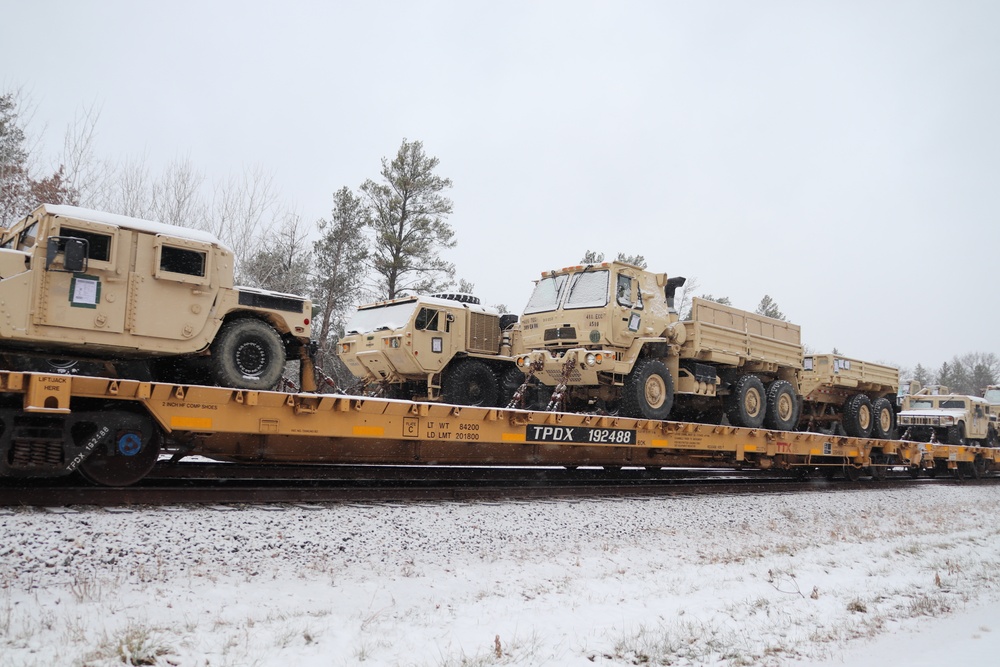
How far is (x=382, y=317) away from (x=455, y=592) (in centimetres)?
1000

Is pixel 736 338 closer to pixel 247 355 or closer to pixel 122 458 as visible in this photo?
pixel 247 355

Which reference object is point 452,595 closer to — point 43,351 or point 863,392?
point 43,351

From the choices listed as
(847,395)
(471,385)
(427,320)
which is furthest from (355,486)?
(847,395)

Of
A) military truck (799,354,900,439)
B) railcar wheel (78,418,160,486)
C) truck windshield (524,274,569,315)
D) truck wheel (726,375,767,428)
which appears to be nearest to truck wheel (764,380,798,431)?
truck wheel (726,375,767,428)

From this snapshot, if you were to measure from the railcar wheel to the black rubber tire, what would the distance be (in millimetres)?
20045

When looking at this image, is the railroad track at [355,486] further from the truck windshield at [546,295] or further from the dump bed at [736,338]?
the truck windshield at [546,295]

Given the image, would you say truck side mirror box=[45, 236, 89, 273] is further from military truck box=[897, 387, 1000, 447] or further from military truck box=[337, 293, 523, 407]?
military truck box=[897, 387, 1000, 447]

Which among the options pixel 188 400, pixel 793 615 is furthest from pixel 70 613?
pixel 793 615

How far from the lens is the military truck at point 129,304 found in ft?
21.0

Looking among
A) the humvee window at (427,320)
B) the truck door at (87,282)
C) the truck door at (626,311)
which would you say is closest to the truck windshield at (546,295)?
the truck door at (626,311)

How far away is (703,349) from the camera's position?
11.4 m

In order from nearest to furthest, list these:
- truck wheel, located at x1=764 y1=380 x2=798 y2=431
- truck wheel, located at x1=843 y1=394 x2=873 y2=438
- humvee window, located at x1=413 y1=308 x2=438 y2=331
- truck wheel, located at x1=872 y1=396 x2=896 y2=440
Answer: truck wheel, located at x1=764 y1=380 x2=798 y2=431 → humvee window, located at x1=413 y1=308 x2=438 y2=331 → truck wheel, located at x1=843 y1=394 x2=873 y2=438 → truck wheel, located at x1=872 y1=396 x2=896 y2=440

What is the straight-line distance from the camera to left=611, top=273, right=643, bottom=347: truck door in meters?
10.4

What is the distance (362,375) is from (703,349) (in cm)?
727
